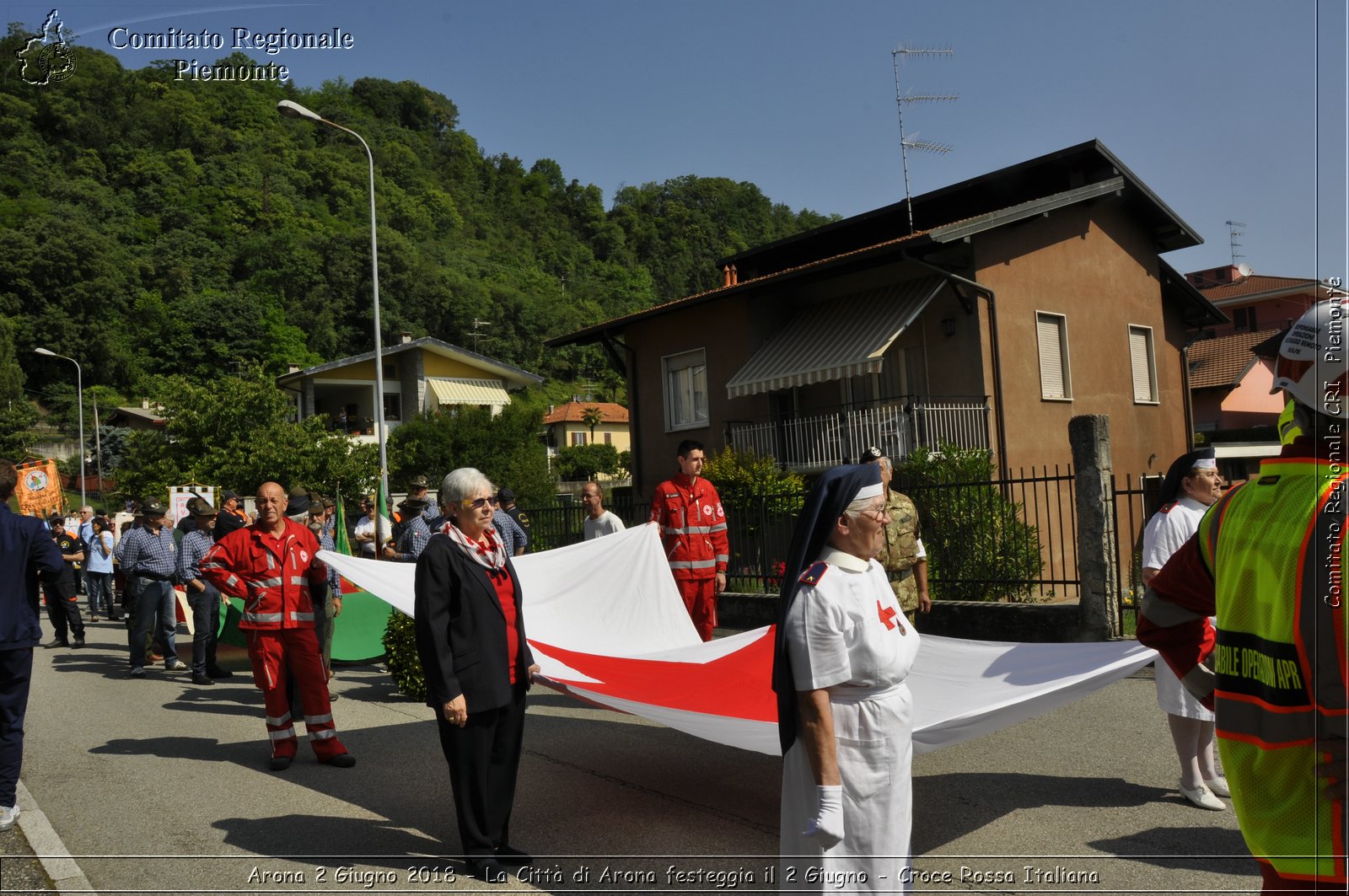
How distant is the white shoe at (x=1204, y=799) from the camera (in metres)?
5.17

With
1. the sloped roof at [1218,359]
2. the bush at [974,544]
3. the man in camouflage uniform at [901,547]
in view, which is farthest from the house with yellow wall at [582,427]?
the man in camouflage uniform at [901,547]

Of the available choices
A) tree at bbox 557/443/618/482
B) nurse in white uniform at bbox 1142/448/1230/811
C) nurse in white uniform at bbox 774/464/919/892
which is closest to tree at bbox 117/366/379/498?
nurse in white uniform at bbox 1142/448/1230/811

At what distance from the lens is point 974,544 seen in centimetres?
1120

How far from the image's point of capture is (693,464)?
858cm

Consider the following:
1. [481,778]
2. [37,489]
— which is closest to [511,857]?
[481,778]

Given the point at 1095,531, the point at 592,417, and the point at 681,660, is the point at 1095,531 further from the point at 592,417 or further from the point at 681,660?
the point at 592,417

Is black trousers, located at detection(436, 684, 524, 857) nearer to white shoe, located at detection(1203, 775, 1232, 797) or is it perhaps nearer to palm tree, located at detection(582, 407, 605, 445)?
white shoe, located at detection(1203, 775, 1232, 797)

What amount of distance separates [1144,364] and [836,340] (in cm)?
742

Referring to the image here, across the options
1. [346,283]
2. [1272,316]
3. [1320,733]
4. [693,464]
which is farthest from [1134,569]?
[346,283]

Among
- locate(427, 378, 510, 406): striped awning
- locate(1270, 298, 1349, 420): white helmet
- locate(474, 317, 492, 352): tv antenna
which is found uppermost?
locate(474, 317, 492, 352): tv antenna

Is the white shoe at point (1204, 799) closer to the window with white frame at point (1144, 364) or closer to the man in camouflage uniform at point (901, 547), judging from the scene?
the man in camouflage uniform at point (901, 547)

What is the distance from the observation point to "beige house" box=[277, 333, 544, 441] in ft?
174

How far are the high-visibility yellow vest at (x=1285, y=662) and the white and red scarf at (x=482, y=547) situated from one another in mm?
3505

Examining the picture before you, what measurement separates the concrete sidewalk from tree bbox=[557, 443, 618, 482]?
55.3m
